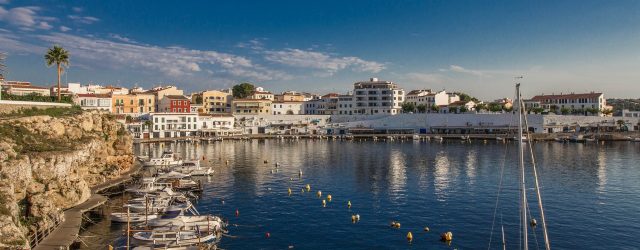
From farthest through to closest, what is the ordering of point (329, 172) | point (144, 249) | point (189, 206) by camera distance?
point (329, 172)
point (189, 206)
point (144, 249)

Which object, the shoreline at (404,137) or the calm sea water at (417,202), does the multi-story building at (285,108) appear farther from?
the calm sea water at (417,202)

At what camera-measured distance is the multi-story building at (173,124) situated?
144 metres

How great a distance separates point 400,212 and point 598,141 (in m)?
119

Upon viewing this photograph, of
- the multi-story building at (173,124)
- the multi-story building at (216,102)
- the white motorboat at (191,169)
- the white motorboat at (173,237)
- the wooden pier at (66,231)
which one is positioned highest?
the multi-story building at (216,102)

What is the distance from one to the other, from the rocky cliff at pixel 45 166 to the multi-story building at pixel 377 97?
130 metres

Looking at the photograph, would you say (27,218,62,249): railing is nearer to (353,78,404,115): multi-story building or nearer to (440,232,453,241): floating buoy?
(440,232,453,241): floating buoy

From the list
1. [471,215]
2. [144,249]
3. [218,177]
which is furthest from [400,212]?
[218,177]

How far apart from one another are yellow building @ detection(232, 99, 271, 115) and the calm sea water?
88.4m

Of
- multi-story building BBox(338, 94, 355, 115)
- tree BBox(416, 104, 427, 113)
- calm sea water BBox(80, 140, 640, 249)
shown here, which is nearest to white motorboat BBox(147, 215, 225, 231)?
calm sea water BBox(80, 140, 640, 249)

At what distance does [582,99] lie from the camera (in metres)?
193

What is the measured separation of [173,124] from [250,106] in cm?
4140

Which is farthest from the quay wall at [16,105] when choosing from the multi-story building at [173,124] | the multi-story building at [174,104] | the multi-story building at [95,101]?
the multi-story building at [174,104]

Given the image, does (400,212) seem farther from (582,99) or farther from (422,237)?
(582,99)

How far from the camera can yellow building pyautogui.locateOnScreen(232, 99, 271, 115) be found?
18225 centimetres
